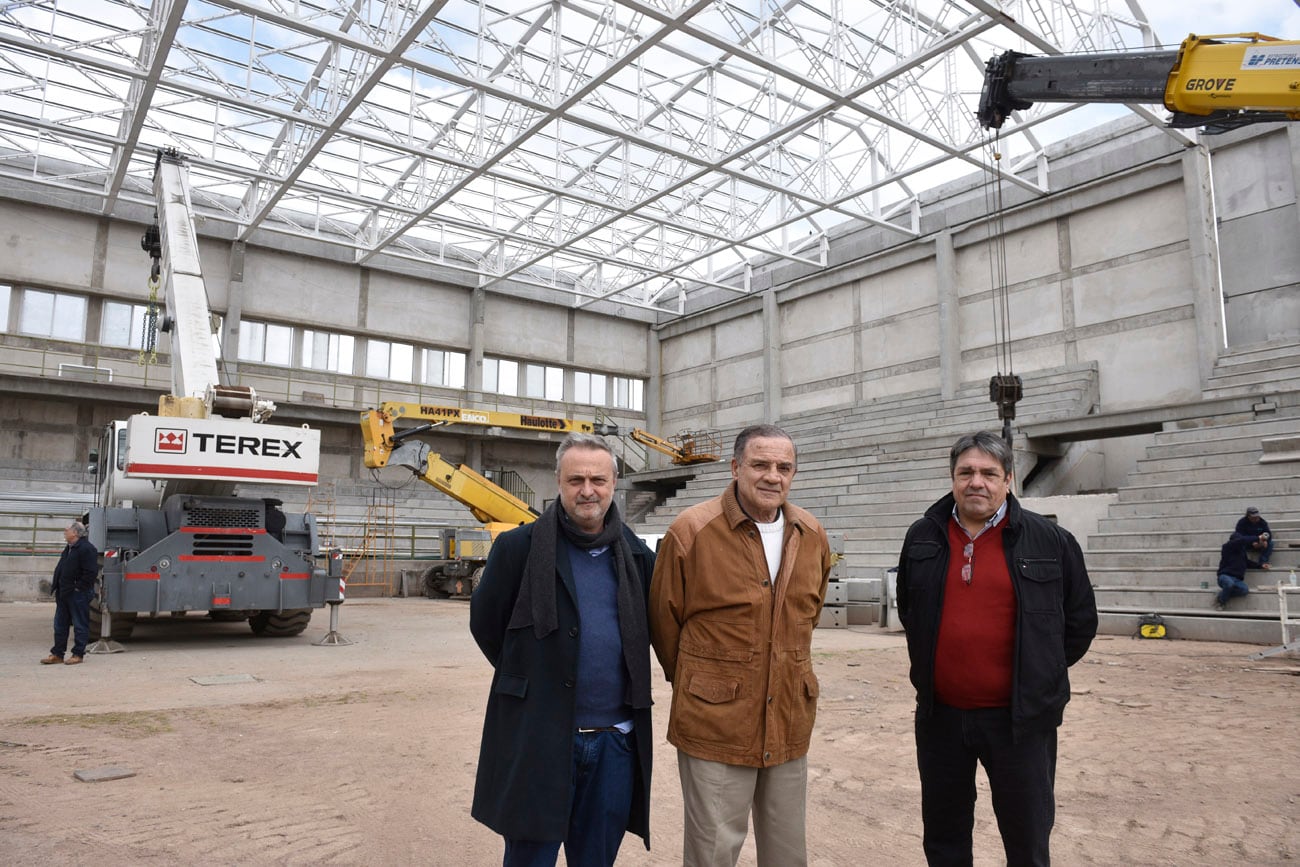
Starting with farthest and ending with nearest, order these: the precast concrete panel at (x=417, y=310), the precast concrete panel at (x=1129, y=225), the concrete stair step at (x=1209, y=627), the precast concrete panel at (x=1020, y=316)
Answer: the precast concrete panel at (x=417, y=310), the precast concrete panel at (x=1020, y=316), the precast concrete panel at (x=1129, y=225), the concrete stair step at (x=1209, y=627)

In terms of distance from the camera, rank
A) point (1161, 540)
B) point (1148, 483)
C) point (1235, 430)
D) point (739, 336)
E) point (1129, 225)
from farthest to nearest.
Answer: point (739, 336)
point (1129, 225)
point (1148, 483)
point (1235, 430)
point (1161, 540)

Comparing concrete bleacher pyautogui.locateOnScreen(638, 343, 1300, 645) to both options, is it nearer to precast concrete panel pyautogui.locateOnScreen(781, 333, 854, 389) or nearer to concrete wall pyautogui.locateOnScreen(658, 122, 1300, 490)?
concrete wall pyautogui.locateOnScreen(658, 122, 1300, 490)

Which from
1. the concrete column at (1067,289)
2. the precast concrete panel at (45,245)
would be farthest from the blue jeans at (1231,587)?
the precast concrete panel at (45,245)

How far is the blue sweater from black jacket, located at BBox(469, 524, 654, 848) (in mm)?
55

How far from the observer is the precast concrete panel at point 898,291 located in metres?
25.4

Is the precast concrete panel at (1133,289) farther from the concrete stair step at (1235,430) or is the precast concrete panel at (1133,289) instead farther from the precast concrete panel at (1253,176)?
the concrete stair step at (1235,430)

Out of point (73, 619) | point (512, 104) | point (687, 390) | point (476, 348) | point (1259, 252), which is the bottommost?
point (73, 619)

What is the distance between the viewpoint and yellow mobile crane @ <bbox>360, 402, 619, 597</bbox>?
17.6 metres

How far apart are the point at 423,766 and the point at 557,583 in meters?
3.11

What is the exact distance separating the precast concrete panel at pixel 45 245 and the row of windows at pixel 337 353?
0.53 m

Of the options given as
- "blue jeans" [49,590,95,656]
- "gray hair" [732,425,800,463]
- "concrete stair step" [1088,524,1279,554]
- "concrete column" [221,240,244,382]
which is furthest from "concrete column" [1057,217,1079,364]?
"concrete column" [221,240,244,382]

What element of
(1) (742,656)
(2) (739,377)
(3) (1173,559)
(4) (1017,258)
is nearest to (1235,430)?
(3) (1173,559)

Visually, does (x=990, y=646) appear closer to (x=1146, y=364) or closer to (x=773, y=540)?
(x=773, y=540)

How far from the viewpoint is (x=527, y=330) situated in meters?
31.5
